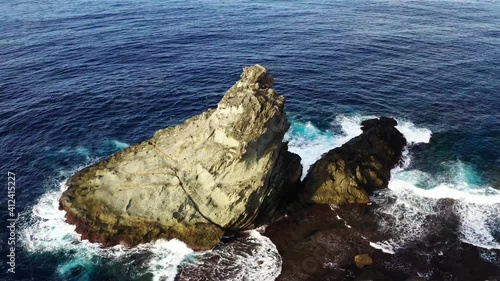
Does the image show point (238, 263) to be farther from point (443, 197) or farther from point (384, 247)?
point (443, 197)

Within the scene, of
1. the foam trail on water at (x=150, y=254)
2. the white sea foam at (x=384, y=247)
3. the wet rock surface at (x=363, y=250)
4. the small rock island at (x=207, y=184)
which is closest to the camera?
the wet rock surface at (x=363, y=250)

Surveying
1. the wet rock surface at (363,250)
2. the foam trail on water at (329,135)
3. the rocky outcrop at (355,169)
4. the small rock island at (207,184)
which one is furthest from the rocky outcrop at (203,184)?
the foam trail on water at (329,135)

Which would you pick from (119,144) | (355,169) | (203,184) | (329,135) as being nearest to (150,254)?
(203,184)

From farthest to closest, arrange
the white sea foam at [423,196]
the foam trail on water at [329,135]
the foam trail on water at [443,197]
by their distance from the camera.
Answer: the foam trail on water at [329,135] → the white sea foam at [423,196] → the foam trail on water at [443,197]

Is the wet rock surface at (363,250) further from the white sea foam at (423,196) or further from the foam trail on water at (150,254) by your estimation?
the foam trail on water at (150,254)

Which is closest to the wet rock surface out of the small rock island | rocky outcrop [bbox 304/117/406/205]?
rocky outcrop [bbox 304/117/406/205]

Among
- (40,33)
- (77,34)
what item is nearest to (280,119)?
(77,34)

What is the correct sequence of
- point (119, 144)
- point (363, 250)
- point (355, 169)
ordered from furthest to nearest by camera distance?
point (119, 144) < point (355, 169) < point (363, 250)

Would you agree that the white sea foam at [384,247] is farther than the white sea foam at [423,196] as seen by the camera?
No
